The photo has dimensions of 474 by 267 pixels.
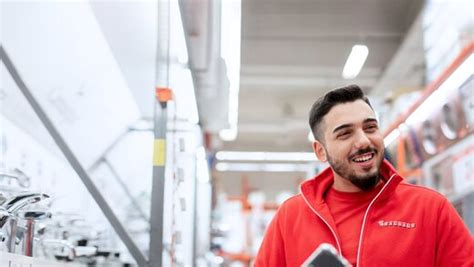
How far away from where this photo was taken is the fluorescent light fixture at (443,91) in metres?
3.85

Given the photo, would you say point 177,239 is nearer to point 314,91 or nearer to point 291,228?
point 291,228

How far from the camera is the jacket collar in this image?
1.88 m

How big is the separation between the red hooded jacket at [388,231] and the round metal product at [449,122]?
2.83 meters

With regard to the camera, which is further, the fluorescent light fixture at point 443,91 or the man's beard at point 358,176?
the fluorescent light fixture at point 443,91

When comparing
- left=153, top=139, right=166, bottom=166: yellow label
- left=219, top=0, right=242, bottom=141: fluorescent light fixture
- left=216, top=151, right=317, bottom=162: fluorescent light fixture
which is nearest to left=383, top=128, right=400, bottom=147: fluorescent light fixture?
left=219, top=0, right=242, bottom=141: fluorescent light fixture

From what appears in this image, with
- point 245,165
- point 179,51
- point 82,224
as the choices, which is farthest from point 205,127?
point 245,165

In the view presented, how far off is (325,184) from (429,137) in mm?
3506

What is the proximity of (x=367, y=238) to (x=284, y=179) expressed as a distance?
1442cm

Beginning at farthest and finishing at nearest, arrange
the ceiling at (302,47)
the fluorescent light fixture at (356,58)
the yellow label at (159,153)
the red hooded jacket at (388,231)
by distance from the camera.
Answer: the fluorescent light fixture at (356,58) → the ceiling at (302,47) → the yellow label at (159,153) → the red hooded jacket at (388,231)

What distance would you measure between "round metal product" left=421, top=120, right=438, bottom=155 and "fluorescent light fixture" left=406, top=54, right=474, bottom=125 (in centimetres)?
7

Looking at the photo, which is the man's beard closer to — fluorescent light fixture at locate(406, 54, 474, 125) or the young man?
the young man

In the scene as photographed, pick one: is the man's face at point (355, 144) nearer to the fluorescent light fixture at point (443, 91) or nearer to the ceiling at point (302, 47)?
the fluorescent light fixture at point (443, 91)

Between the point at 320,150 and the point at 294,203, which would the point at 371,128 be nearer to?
the point at 320,150

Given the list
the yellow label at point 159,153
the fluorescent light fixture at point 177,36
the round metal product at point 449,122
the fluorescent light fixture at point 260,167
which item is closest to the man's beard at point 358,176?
the yellow label at point 159,153
